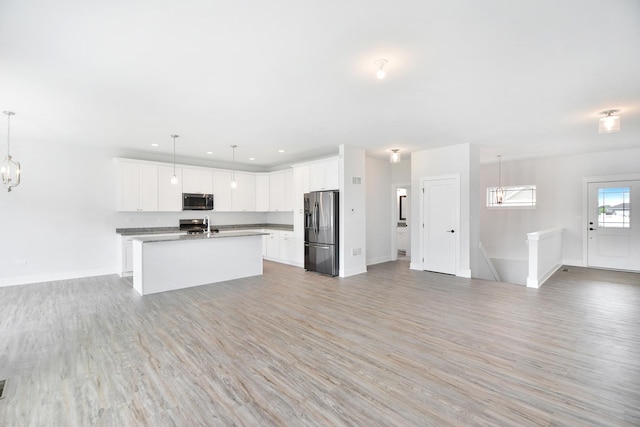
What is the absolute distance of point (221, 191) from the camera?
26.0ft

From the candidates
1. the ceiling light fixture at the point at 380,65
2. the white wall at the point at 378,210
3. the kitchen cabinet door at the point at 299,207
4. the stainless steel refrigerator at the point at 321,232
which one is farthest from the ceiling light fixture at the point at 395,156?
the ceiling light fixture at the point at 380,65

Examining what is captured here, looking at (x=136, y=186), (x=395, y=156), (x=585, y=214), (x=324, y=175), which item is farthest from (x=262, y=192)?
(x=585, y=214)

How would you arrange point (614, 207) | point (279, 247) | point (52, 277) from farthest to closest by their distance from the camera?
point (279, 247) < point (614, 207) < point (52, 277)

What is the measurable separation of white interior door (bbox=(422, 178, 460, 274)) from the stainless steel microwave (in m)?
5.30

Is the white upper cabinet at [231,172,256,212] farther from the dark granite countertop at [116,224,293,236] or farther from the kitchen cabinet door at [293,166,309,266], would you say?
the kitchen cabinet door at [293,166,309,266]

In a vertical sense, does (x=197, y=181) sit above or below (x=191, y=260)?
above

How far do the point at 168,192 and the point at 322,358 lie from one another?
579 centimetres

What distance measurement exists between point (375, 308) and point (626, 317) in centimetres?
318

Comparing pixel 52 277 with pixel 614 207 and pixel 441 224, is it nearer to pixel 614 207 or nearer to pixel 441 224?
pixel 441 224

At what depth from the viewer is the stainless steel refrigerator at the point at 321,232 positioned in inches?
249

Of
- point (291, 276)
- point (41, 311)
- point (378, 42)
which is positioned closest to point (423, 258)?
point (291, 276)

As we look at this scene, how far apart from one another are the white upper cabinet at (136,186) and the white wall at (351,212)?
14.0 feet

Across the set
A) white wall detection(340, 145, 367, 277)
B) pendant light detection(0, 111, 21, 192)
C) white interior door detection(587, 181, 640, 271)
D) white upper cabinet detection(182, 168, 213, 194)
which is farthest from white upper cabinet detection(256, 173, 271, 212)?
white interior door detection(587, 181, 640, 271)

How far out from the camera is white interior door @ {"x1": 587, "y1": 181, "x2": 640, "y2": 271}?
21.8 ft
